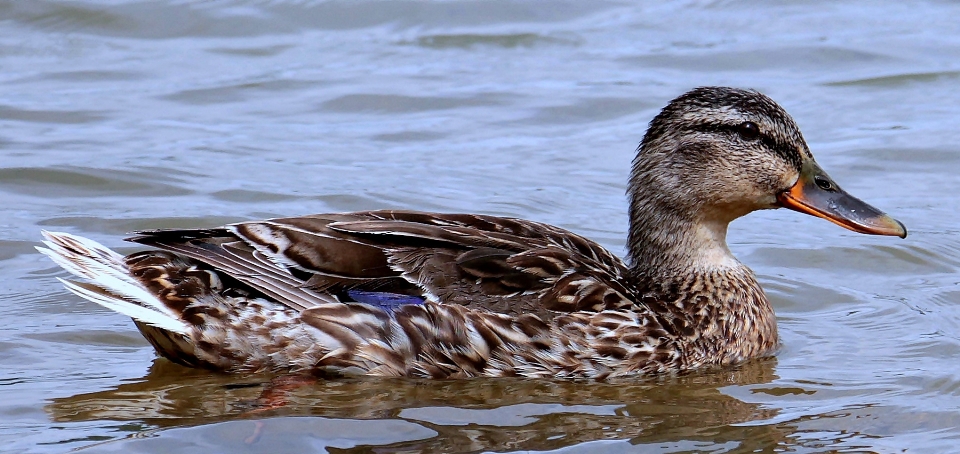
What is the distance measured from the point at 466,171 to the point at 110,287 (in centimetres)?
483

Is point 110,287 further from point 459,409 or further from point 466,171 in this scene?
point 466,171

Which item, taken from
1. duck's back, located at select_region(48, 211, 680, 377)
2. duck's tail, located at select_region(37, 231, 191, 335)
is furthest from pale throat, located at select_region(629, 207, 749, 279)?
duck's tail, located at select_region(37, 231, 191, 335)

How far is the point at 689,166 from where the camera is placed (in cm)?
833

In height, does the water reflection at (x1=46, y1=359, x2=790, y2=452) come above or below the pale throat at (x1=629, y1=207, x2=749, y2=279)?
below

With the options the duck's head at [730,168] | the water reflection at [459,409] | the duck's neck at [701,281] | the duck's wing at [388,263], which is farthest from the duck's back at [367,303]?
the duck's head at [730,168]

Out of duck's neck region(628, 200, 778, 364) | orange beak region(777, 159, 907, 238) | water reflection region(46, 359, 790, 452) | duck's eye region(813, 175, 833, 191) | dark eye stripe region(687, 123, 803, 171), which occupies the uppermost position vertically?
dark eye stripe region(687, 123, 803, 171)

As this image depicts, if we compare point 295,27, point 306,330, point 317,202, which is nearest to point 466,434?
point 306,330

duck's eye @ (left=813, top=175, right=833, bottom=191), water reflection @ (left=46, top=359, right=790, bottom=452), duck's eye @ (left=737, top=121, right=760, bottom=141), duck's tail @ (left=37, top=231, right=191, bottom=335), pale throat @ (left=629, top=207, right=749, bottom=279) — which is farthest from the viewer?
pale throat @ (left=629, top=207, right=749, bottom=279)

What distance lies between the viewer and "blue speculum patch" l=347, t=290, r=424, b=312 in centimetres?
777

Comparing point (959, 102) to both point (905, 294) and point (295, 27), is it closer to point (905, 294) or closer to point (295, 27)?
point (905, 294)

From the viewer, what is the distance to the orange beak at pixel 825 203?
327 inches

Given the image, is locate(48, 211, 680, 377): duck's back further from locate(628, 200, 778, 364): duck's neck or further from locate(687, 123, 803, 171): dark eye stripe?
locate(687, 123, 803, 171): dark eye stripe

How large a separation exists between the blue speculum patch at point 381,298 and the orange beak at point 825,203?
216 cm

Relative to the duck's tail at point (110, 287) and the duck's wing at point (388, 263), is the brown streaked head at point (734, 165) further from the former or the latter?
the duck's tail at point (110, 287)
